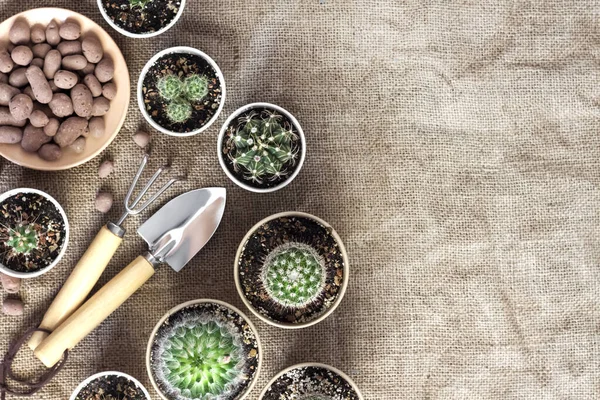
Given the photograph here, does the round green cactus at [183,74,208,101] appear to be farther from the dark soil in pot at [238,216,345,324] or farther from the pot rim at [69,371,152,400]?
the pot rim at [69,371,152,400]

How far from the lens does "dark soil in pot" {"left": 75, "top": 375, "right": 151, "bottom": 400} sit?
176cm

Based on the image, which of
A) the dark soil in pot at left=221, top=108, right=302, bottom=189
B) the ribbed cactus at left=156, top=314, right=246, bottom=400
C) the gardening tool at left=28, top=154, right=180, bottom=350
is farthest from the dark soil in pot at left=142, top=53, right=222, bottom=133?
the ribbed cactus at left=156, top=314, right=246, bottom=400

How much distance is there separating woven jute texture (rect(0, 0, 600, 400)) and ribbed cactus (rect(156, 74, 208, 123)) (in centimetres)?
14

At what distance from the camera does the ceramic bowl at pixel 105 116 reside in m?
1.72

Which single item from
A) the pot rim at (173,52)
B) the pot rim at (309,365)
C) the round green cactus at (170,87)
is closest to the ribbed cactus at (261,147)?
the pot rim at (173,52)

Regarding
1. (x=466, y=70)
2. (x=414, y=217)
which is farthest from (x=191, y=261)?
(x=466, y=70)

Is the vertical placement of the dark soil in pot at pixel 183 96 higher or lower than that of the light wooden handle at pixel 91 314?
higher

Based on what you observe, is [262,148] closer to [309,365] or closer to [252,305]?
[252,305]

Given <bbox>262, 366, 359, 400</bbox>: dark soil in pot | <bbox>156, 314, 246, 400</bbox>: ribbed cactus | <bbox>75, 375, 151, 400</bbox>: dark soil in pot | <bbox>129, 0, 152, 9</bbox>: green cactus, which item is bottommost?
<bbox>262, 366, 359, 400</bbox>: dark soil in pot

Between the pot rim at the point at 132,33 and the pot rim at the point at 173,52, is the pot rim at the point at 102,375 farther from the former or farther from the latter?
the pot rim at the point at 132,33

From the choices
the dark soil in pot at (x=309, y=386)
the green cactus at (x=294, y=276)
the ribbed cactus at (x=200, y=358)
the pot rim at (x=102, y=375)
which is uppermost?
the green cactus at (x=294, y=276)

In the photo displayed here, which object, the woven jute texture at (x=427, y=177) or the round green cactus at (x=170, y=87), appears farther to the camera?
the woven jute texture at (x=427, y=177)

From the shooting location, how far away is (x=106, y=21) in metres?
1.87

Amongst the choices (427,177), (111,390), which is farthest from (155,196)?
(427,177)
